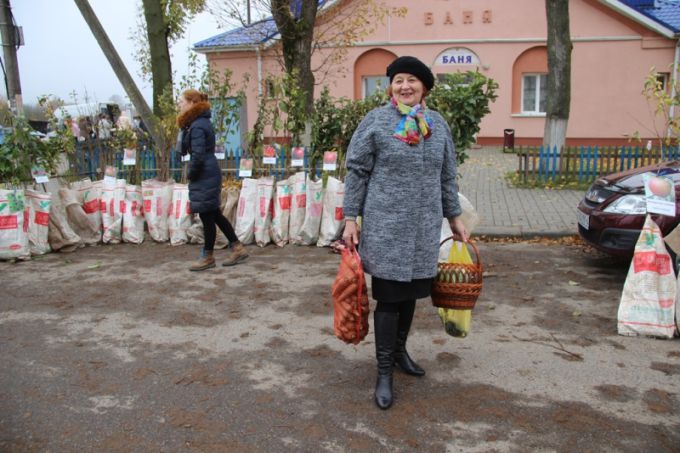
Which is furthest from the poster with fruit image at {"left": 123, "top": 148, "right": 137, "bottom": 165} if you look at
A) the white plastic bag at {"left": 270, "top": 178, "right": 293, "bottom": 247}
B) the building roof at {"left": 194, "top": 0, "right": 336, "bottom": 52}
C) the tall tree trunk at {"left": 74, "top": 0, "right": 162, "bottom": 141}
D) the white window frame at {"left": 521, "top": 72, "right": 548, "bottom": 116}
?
the white window frame at {"left": 521, "top": 72, "right": 548, "bottom": 116}

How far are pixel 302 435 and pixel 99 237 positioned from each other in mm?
5667

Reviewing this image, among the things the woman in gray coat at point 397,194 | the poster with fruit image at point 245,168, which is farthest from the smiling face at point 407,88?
the poster with fruit image at point 245,168

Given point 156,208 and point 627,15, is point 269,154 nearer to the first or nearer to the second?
point 156,208

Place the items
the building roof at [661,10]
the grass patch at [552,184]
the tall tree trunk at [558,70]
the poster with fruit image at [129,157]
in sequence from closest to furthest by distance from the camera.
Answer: the poster with fruit image at [129,157], the grass patch at [552,184], the tall tree trunk at [558,70], the building roof at [661,10]

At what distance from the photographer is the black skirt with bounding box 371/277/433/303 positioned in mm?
3293

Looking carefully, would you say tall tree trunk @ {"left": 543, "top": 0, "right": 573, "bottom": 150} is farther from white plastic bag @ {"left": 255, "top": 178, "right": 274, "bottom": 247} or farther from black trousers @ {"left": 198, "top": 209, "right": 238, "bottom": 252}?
black trousers @ {"left": 198, "top": 209, "right": 238, "bottom": 252}

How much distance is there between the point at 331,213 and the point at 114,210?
9.39ft

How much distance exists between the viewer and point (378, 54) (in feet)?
69.4

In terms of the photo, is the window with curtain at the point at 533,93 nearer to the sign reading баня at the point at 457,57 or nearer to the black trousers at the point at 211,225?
the sign reading баня at the point at 457,57

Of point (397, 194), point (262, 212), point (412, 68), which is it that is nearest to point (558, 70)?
point (262, 212)

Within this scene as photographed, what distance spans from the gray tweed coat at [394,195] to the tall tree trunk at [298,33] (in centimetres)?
753

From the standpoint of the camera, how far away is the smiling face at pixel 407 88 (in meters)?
3.25

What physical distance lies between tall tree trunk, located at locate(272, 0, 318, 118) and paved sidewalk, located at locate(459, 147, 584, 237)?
12.0 feet

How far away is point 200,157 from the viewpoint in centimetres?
608
